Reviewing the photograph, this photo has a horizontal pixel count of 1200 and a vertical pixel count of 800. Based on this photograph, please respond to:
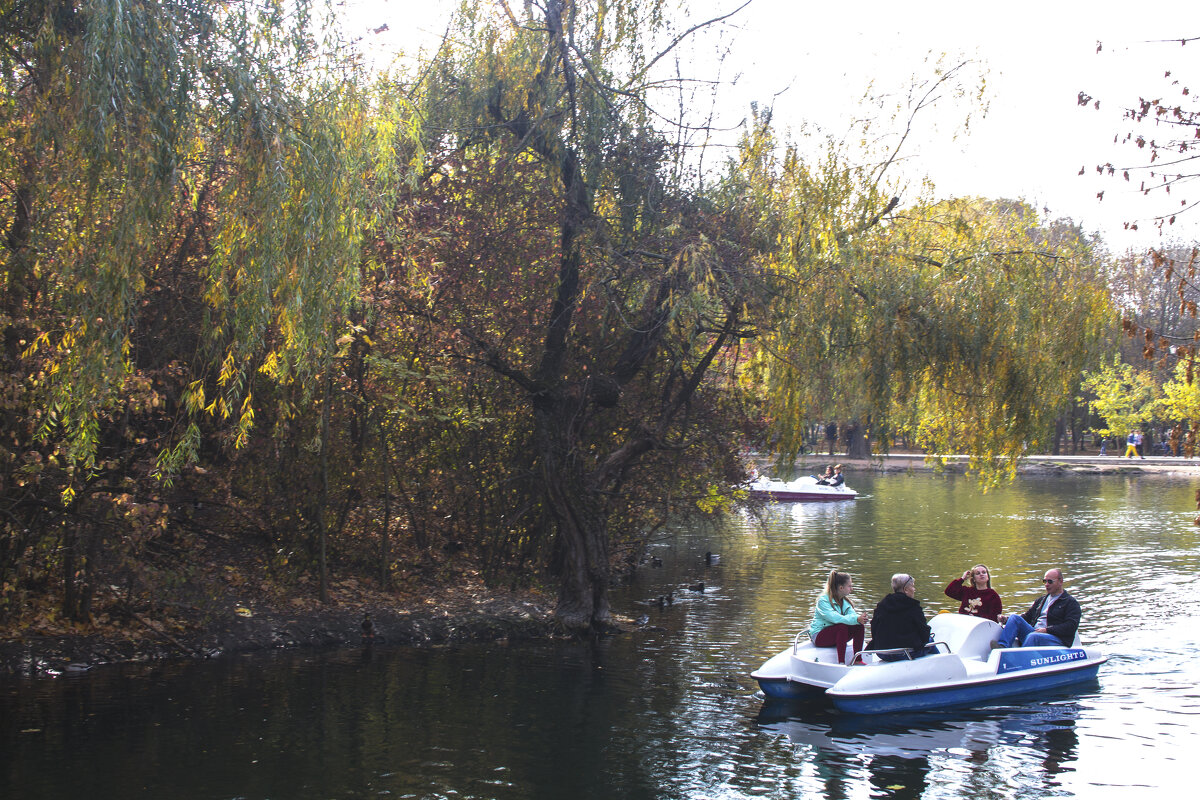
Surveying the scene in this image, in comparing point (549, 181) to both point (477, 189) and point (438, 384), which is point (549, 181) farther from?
point (438, 384)

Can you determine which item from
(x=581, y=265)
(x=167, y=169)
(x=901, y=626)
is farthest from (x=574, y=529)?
(x=167, y=169)

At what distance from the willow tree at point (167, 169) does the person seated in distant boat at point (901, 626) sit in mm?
6698

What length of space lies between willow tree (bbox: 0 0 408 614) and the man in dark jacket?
8727 millimetres

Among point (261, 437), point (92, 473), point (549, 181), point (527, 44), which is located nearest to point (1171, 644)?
point (549, 181)

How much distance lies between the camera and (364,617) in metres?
14.8

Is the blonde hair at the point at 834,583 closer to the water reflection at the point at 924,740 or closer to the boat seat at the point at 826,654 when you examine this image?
the boat seat at the point at 826,654

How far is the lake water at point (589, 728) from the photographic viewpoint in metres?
8.73

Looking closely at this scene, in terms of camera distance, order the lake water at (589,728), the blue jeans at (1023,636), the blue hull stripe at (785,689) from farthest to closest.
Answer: the blue jeans at (1023,636) → the blue hull stripe at (785,689) → the lake water at (589,728)

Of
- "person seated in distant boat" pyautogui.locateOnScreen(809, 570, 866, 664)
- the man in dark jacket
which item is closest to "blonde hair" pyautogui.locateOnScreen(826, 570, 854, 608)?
"person seated in distant boat" pyautogui.locateOnScreen(809, 570, 866, 664)

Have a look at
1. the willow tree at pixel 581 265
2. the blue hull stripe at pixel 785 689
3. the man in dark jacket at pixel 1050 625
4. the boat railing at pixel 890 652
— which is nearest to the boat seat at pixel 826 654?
the boat railing at pixel 890 652

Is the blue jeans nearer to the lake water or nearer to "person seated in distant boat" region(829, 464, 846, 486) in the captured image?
the lake water

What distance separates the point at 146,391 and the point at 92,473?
1.24 meters

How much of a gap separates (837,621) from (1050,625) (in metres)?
3.15

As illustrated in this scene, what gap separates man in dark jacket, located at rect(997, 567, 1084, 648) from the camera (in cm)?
1245
